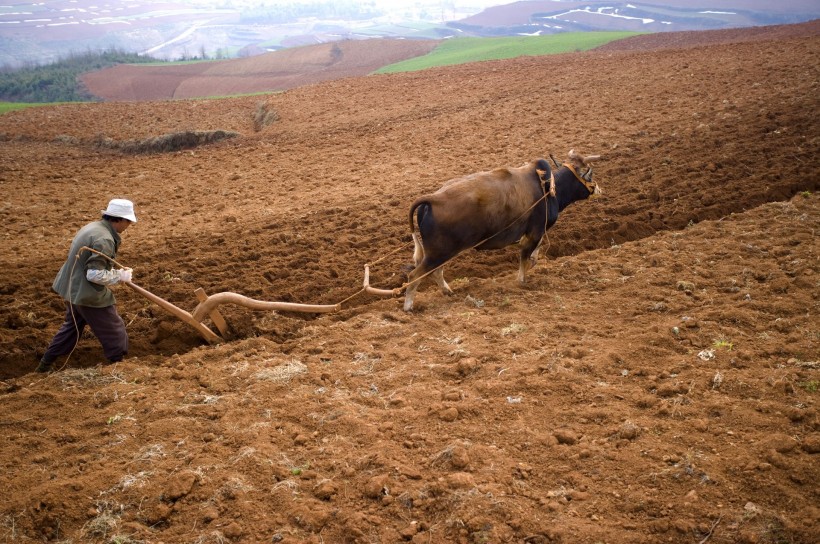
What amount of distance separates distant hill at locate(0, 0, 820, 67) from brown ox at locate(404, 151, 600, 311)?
5569cm

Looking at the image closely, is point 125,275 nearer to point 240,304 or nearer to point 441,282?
point 240,304

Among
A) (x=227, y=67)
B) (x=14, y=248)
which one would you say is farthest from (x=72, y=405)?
(x=227, y=67)

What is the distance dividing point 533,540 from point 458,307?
4060mm

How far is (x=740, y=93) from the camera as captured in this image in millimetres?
Answer: 16281

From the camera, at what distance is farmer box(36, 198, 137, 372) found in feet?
21.2

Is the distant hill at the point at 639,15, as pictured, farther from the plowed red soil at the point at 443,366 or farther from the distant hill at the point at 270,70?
the plowed red soil at the point at 443,366

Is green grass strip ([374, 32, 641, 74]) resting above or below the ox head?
above

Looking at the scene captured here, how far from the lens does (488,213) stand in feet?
25.4

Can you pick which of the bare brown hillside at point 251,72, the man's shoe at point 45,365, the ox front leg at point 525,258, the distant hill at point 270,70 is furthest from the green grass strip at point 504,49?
the man's shoe at point 45,365

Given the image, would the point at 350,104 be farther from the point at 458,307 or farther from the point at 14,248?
Answer: the point at 458,307

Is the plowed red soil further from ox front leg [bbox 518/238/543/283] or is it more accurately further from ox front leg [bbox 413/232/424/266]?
ox front leg [bbox 413/232/424/266]

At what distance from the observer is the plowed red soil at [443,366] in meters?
4.38

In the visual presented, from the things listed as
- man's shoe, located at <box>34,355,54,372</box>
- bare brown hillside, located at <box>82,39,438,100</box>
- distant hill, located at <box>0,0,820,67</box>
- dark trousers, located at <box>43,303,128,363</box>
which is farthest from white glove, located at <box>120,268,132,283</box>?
distant hill, located at <box>0,0,820,67</box>

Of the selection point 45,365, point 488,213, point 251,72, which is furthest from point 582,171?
point 251,72
